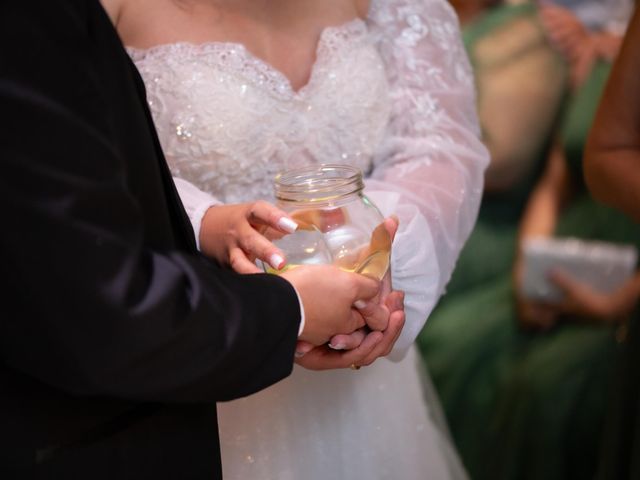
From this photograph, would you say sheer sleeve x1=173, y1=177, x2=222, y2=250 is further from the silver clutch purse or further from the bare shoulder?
the silver clutch purse

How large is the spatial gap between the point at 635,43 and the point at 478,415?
1.11m

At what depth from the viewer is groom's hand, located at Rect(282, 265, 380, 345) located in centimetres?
88

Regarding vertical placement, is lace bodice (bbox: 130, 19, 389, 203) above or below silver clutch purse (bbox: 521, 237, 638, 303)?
above

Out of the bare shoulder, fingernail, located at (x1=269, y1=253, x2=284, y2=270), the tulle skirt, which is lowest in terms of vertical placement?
the tulle skirt

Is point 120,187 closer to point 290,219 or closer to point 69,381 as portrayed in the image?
point 69,381

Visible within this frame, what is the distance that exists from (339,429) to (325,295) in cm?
44

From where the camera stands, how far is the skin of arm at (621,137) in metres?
1.33

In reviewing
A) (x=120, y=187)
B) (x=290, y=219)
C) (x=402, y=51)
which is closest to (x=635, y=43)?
(x=402, y=51)

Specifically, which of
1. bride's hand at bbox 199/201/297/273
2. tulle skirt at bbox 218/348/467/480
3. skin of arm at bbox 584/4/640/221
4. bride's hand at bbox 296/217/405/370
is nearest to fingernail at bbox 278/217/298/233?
bride's hand at bbox 199/201/297/273

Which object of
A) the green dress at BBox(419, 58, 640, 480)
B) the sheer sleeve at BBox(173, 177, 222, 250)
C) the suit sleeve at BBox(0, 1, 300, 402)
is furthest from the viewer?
the green dress at BBox(419, 58, 640, 480)

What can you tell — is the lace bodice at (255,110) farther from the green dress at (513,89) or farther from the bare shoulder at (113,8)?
the green dress at (513,89)

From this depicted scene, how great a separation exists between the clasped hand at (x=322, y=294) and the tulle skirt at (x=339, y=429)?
0.80 ft

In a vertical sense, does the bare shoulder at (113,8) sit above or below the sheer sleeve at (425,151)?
above

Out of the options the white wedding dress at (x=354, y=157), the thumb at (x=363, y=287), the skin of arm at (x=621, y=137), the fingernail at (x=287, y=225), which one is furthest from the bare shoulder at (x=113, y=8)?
the skin of arm at (x=621, y=137)
